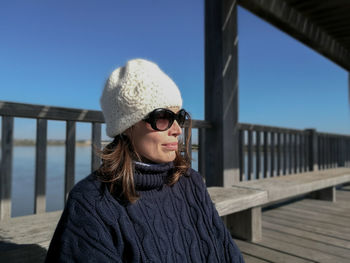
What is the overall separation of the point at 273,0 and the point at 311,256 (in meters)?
2.76

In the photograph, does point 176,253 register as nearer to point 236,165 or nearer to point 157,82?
point 157,82

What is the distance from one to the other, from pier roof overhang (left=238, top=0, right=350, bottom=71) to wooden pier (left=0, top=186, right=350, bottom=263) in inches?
96.2

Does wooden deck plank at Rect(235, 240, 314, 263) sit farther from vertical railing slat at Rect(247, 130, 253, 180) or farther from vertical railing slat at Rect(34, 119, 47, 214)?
vertical railing slat at Rect(34, 119, 47, 214)

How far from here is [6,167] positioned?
153cm

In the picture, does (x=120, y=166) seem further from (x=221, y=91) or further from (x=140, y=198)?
(x=221, y=91)

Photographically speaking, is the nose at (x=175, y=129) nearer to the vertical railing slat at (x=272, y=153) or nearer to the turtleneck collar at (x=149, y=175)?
the turtleneck collar at (x=149, y=175)

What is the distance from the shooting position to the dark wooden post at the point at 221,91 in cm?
267

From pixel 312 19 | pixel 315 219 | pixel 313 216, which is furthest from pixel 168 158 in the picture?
pixel 312 19

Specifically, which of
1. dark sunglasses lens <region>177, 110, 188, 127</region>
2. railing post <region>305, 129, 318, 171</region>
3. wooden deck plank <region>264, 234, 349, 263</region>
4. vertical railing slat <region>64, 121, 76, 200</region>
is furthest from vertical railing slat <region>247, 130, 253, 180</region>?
dark sunglasses lens <region>177, 110, 188, 127</region>

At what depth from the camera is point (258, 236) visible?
243 cm

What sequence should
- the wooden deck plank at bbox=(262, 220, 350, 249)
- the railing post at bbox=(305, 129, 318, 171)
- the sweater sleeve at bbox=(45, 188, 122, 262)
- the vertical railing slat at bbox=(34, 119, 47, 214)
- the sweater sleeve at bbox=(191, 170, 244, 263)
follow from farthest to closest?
the railing post at bbox=(305, 129, 318, 171) < the wooden deck plank at bbox=(262, 220, 350, 249) < the vertical railing slat at bbox=(34, 119, 47, 214) < the sweater sleeve at bbox=(191, 170, 244, 263) < the sweater sleeve at bbox=(45, 188, 122, 262)

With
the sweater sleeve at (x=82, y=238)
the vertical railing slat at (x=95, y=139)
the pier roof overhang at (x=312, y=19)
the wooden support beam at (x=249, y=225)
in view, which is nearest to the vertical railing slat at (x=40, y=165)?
the vertical railing slat at (x=95, y=139)

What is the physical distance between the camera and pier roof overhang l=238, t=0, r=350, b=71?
3086 mm

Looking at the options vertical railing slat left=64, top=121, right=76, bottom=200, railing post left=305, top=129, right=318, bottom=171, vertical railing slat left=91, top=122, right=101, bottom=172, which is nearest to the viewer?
vertical railing slat left=64, top=121, right=76, bottom=200
